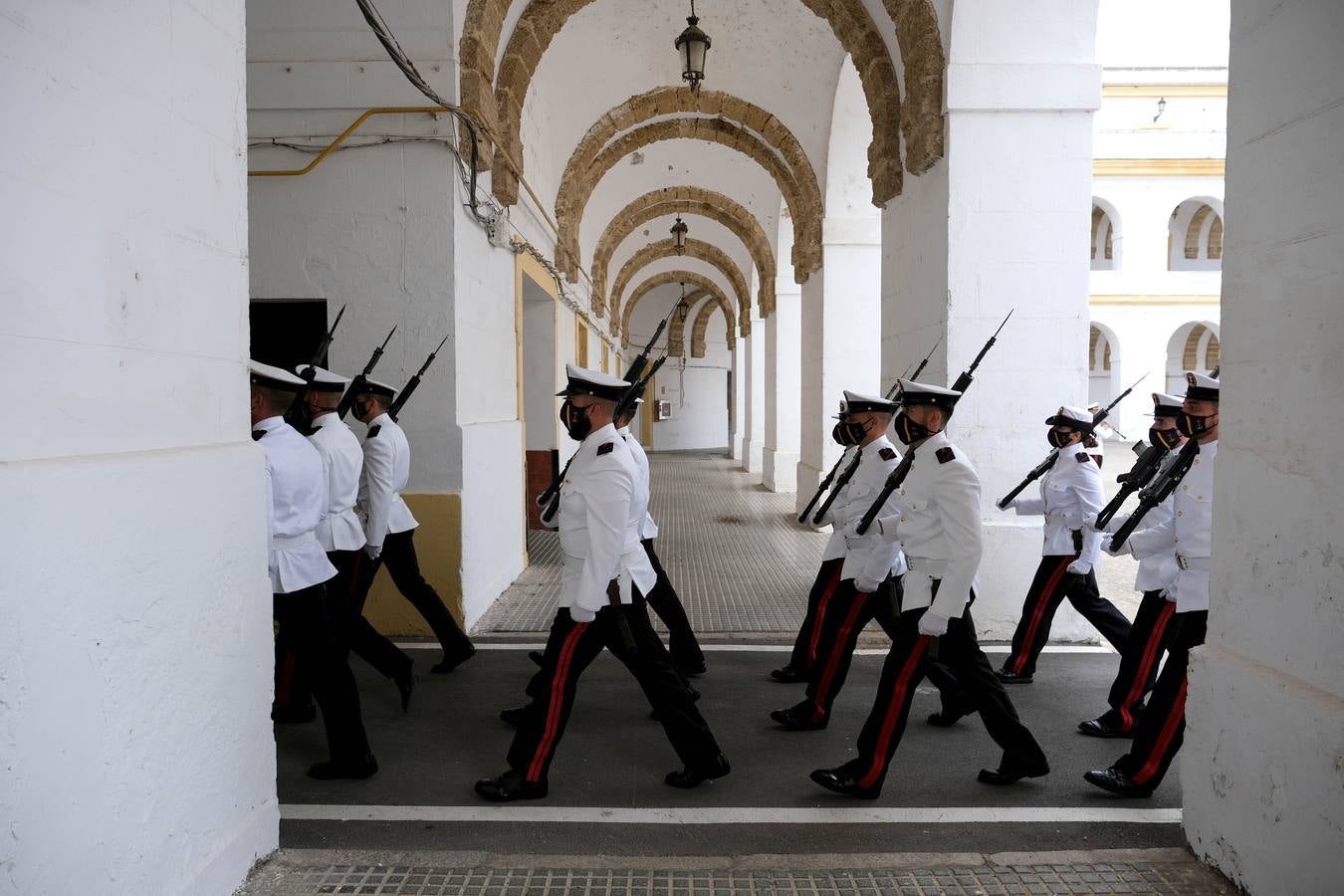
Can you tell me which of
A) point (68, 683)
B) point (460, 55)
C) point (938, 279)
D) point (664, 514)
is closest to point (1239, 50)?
point (938, 279)

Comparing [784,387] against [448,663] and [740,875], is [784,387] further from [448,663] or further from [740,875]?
[740,875]

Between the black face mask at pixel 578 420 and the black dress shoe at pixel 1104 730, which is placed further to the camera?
the black dress shoe at pixel 1104 730

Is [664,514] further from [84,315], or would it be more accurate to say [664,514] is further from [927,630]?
[84,315]

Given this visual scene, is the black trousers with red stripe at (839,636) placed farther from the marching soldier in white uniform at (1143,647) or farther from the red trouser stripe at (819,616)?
the marching soldier in white uniform at (1143,647)

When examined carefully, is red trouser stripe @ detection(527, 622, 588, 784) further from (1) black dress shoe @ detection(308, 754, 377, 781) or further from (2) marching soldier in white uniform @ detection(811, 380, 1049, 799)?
(2) marching soldier in white uniform @ detection(811, 380, 1049, 799)

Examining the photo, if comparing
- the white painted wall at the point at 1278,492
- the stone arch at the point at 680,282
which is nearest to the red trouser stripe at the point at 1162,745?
the white painted wall at the point at 1278,492

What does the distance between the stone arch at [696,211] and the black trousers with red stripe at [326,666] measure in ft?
43.6

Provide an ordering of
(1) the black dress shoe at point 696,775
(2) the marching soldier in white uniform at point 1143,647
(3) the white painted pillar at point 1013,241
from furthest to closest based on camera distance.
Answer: (3) the white painted pillar at point 1013,241
(2) the marching soldier in white uniform at point 1143,647
(1) the black dress shoe at point 696,775

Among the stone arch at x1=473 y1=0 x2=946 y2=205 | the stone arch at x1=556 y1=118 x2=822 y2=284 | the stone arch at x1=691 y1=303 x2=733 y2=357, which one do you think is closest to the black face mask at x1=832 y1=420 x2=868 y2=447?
the stone arch at x1=473 y1=0 x2=946 y2=205

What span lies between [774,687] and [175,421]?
348 cm

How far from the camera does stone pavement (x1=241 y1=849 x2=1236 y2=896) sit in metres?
2.85

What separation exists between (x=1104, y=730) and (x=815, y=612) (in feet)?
4.92

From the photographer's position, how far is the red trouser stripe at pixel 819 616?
486cm

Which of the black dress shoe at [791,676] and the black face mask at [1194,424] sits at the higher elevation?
the black face mask at [1194,424]
